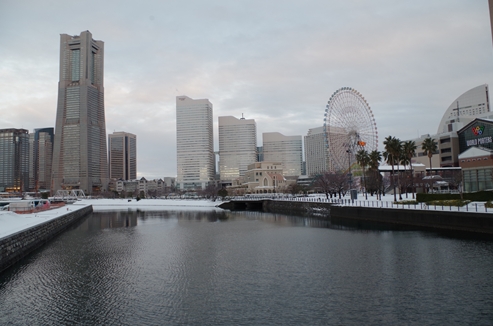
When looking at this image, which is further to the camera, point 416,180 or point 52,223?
point 416,180

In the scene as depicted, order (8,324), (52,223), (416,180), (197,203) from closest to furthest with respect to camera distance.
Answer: (8,324) → (52,223) → (416,180) → (197,203)

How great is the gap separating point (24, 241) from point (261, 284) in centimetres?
2368

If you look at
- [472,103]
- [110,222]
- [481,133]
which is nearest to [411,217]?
[110,222]

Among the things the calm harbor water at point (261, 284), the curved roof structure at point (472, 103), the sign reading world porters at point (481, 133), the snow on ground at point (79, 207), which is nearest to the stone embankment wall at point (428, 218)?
the calm harbor water at point (261, 284)

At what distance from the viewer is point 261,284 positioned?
21.3 m

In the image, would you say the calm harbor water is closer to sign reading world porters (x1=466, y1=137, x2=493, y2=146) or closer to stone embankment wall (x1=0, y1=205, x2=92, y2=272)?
stone embankment wall (x1=0, y1=205, x2=92, y2=272)

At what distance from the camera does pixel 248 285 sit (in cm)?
2122

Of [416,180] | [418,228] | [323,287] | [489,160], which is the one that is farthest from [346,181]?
[323,287]

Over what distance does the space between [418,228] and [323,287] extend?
26189 millimetres

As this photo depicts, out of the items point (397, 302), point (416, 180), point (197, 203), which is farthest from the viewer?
point (197, 203)

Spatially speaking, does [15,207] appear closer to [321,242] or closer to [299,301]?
[321,242]

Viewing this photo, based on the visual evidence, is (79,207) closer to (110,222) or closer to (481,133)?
(110,222)

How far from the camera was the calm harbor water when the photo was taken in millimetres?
16594

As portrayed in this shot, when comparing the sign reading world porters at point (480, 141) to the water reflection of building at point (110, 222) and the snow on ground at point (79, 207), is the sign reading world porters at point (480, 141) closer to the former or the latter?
the snow on ground at point (79, 207)
